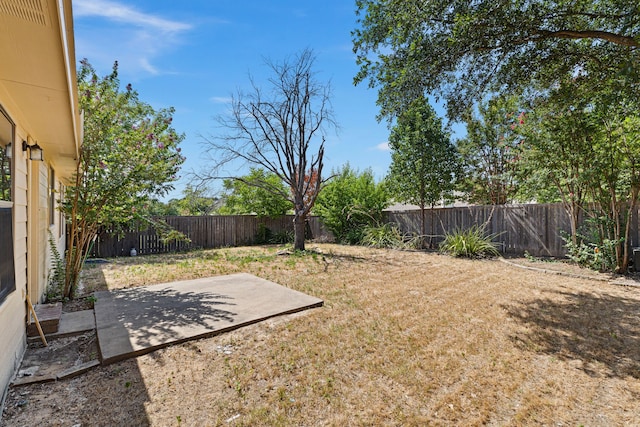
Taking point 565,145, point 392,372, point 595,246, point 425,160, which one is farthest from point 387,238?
point 392,372

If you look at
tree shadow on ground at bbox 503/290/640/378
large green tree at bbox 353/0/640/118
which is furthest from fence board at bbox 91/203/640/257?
large green tree at bbox 353/0/640/118

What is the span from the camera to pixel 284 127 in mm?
10523

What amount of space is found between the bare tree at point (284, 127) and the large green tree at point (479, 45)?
221 inches

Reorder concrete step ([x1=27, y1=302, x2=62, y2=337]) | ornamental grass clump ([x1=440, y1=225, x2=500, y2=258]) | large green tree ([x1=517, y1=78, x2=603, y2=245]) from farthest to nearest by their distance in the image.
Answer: ornamental grass clump ([x1=440, y1=225, x2=500, y2=258]) < large green tree ([x1=517, y1=78, x2=603, y2=245]) < concrete step ([x1=27, y1=302, x2=62, y2=337])

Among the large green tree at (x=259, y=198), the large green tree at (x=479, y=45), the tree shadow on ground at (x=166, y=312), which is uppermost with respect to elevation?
the large green tree at (x=479, y=45)

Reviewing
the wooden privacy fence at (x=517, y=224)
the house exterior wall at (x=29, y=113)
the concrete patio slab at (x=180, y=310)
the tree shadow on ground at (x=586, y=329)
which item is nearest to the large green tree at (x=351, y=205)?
the wooden privacy fence at (x=517, y=224)

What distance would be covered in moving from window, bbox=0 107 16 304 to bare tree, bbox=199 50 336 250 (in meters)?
7.83

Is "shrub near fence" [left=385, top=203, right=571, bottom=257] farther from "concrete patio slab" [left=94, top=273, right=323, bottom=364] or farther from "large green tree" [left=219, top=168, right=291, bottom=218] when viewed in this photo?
"concrete patio slab" [left=94, top=273, right=323, bottom=364]

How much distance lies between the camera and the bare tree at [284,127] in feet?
34.3

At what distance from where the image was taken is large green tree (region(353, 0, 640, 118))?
395cm

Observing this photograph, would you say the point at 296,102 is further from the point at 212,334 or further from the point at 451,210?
the point at 212,334

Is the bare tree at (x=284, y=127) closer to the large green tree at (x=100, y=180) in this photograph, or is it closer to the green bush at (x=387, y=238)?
the green bush at (x=387, y=238)

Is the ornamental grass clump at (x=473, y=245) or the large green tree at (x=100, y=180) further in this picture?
the ornamental grass clump at (x=473, y=245)

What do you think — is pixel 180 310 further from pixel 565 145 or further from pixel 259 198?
pixel 259 198
